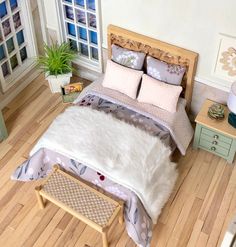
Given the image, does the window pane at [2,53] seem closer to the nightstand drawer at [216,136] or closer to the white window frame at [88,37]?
the white window frame at [88,37]

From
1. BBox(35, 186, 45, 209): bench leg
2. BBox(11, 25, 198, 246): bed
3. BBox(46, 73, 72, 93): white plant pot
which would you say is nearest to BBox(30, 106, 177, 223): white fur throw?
BBox(11, 25, 198, 246): bed

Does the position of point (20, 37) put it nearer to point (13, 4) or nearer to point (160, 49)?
point (13, 4)

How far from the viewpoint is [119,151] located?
143 inches

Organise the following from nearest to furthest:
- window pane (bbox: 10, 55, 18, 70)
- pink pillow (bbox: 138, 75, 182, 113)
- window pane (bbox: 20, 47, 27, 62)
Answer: pink pillow (bbox: 138, 75, 182, 113), window pane (bbox: 10, 55, 18, 70), window pane (bbox: 20, 47, 27, 62)

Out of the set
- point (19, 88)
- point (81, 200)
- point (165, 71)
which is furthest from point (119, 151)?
point (19, 88)

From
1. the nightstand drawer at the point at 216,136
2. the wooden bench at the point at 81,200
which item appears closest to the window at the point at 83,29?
the nightstand drawer at the point at 216,136

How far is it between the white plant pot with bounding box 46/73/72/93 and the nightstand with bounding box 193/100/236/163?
5.43ft

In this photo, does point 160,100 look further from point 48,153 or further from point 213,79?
point 48,153

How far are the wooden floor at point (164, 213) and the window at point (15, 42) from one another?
90 cm

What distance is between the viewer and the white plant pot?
471 centimetres

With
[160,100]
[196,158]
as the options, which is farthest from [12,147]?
[196,158]

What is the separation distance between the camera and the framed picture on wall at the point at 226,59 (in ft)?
11.9

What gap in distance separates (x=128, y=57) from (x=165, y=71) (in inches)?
17.2

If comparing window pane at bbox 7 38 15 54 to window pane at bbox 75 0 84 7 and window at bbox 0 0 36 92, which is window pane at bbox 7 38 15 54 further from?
window pane at bbox 75 0 84 7
